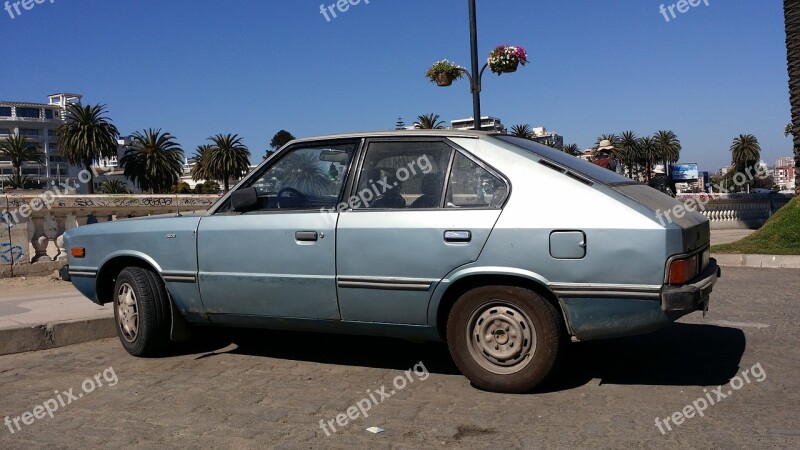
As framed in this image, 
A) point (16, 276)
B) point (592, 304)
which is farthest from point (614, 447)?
point (16, 276)

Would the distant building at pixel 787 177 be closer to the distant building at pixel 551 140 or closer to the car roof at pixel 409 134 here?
the distant building at pixel 551 140

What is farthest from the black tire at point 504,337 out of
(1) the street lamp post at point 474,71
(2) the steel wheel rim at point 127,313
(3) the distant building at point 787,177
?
(3) the distant building at point 787,177

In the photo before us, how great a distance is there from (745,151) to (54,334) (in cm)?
11638

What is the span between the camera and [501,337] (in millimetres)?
4098

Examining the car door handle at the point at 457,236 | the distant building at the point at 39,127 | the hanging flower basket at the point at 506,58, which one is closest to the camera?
the car door handle at the point at 457,236

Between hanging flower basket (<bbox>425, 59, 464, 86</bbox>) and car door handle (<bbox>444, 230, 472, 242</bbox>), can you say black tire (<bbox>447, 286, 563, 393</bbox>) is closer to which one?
car door handle (<bbox>444, 230, 472, 242</bbox>)

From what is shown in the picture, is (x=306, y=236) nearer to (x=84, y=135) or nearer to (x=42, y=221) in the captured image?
(x=42, y=221)

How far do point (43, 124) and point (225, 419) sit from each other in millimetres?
176238

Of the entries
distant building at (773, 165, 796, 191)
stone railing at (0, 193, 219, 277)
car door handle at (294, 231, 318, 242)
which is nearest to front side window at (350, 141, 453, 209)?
car door handle at (294, 231, 318, 242)

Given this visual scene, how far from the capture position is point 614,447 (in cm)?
330

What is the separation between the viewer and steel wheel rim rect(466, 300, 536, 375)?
13.3 feet

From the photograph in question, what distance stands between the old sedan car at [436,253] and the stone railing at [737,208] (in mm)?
21638

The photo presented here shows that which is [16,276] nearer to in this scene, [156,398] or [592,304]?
[156,398]

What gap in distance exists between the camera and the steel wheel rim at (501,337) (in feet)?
13.3
